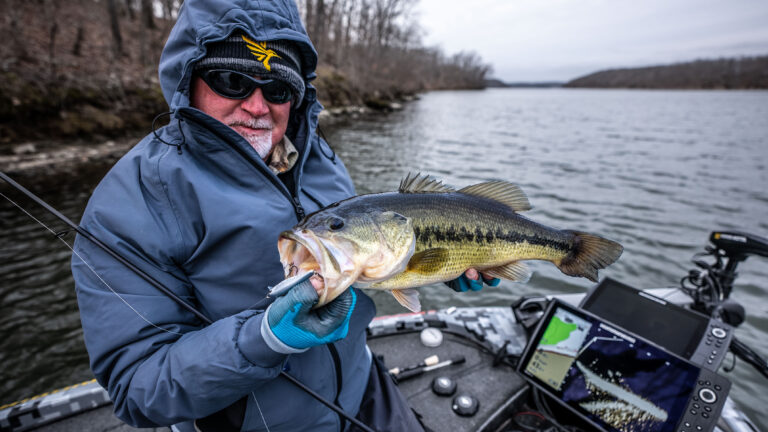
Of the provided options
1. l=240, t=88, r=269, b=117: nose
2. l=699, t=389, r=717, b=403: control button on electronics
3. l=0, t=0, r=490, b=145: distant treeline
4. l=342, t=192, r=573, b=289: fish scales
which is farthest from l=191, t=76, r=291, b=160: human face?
l=0, t=0, r=490, b=145: distant treeline

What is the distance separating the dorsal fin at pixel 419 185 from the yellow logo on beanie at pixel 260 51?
40.5 inches

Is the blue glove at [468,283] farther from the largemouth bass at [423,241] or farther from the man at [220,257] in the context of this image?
the man at [220,257]

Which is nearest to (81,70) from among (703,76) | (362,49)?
(362,49)

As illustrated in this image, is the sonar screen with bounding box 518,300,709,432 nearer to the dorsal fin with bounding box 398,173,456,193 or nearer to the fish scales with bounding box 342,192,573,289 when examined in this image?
the fish scales with bounding box 342,192,573,289

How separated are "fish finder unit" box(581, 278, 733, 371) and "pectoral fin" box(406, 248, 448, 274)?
201 centimetres

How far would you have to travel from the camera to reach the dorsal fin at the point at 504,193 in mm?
2484

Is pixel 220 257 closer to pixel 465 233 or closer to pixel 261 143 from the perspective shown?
pixel 261 143

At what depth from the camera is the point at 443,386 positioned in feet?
11.1

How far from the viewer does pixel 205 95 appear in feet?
6.70

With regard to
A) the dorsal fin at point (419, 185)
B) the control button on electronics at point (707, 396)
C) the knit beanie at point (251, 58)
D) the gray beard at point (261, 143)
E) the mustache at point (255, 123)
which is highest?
the knit beanie at point (251, 58)

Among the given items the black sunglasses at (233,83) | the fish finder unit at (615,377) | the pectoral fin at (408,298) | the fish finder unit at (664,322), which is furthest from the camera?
the fish finder unit at (664,322)

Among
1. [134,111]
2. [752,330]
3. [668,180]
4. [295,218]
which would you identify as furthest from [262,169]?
[134,111]

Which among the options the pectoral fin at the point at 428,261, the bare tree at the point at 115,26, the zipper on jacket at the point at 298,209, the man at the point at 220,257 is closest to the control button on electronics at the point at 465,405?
the man at the point at 220,257

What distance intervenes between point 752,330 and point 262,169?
26.6 ft
